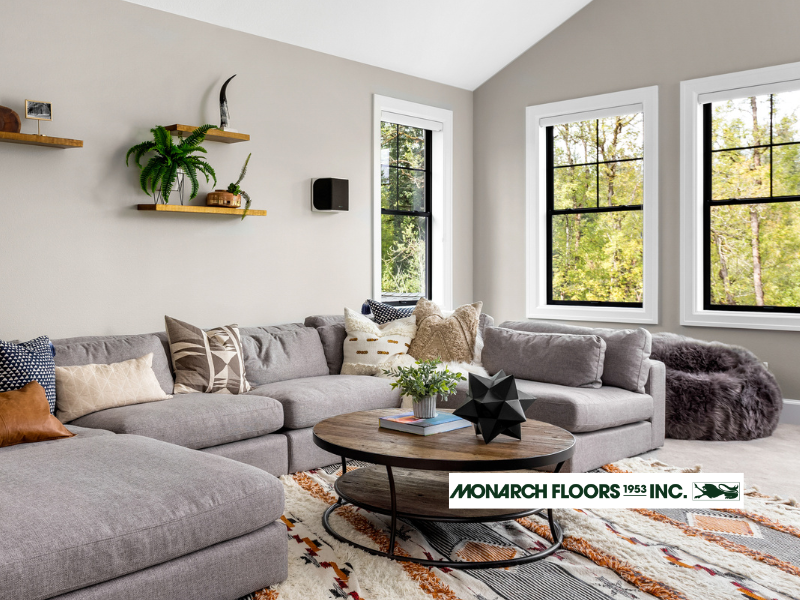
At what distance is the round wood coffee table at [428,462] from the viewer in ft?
7.91

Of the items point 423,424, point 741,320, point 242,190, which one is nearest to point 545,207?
point 741,320

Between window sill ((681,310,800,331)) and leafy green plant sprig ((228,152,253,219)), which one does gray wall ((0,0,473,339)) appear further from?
window sill ((681,310,800,331))

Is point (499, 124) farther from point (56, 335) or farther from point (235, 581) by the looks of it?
point (235, 581)

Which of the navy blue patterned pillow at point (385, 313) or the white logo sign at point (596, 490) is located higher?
the navy blue patterned pillow at point (385, 313)

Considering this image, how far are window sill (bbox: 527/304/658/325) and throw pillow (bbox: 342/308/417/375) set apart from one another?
1.75 m

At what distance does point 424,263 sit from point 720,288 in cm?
240

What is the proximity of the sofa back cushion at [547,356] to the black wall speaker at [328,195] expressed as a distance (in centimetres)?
149

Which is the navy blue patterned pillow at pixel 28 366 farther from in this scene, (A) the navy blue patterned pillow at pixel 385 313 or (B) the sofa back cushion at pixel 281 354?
(A) the navy blue patterned pillow at pixel 385 313

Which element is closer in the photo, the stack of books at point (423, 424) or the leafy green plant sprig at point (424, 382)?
the stack of books at point (423, 424)

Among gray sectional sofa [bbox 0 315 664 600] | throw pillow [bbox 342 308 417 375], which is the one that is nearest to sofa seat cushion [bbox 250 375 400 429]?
gray sectional sofa [bbox 0 315 664 600]

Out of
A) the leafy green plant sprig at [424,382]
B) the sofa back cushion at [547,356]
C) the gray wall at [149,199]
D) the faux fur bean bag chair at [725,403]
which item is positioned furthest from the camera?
the faux fur bean bag chair at [725,403]

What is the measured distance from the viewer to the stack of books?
2768mm

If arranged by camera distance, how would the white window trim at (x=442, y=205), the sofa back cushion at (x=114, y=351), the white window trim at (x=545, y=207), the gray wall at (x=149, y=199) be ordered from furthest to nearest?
the white window trim at (x=442, y=205) < the white window trim at (x=545, y=207) < the gray wall at (x=149, y=199) < the sofa back cushion at (x=114, y=351)

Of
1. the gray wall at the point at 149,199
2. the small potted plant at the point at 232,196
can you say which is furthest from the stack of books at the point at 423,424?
the small potted plant at the point at 232,196
